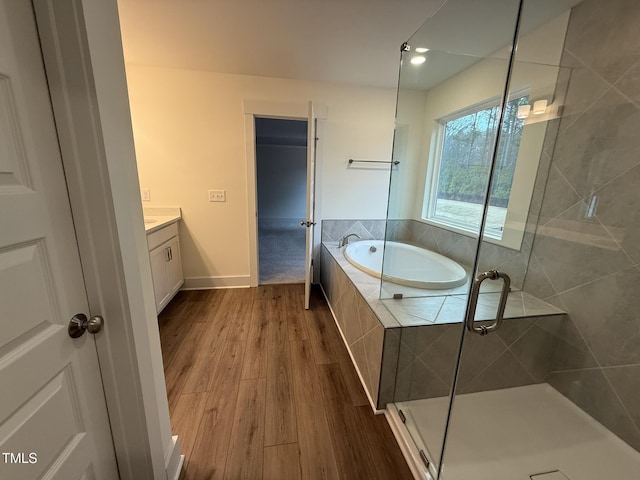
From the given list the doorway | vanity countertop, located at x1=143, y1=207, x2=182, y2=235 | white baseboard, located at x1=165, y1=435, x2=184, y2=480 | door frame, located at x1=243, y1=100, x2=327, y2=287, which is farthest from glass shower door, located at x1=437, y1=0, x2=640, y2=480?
the doorway

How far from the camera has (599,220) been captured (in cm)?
146

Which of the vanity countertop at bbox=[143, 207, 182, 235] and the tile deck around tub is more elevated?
the vanity countertop at bbox=[143, 207, 182, 235]

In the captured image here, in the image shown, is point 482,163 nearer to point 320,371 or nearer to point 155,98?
point 320,371

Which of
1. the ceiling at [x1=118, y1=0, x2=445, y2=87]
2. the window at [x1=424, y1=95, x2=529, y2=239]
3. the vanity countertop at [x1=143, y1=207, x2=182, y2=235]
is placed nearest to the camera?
the ceiling at [x1=118, y1=0, x2=445, y2=87]

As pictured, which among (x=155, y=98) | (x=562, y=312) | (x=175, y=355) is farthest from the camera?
(x=155, y=98)

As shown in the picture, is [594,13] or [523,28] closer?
[594,13]

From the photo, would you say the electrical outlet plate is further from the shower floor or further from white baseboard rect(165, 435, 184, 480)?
the shower floor

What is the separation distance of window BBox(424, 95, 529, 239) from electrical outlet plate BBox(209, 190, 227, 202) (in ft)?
7.46

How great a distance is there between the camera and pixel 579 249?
1.56 m

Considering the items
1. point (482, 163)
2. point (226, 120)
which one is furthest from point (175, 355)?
point (482, 163)

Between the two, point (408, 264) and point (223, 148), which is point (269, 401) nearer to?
point (408, 264)

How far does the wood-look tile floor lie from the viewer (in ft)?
4.01

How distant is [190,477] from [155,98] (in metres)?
3.04

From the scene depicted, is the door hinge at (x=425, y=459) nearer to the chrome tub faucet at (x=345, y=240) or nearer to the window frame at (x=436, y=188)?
the window frame at (x=436, y=188)
